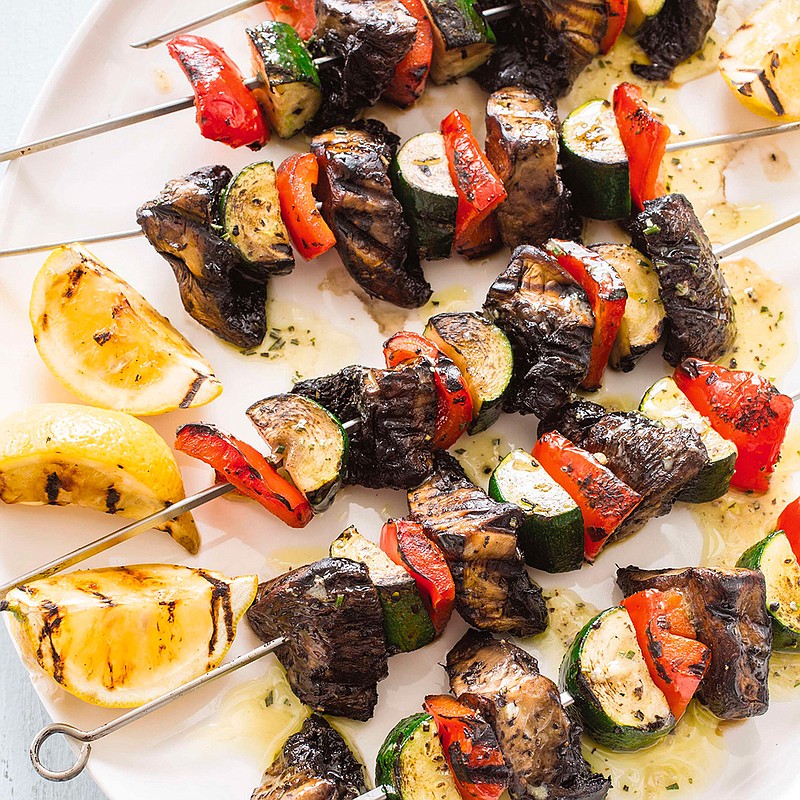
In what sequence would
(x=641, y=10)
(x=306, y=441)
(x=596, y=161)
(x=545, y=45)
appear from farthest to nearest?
(x=641, y=10), (x=545, y=45), (x=596, y=161), (x=306, y=441)

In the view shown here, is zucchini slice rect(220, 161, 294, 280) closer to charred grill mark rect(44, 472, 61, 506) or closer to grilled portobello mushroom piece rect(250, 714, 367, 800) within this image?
charred grill mark rect(44, 472, 61, 506)

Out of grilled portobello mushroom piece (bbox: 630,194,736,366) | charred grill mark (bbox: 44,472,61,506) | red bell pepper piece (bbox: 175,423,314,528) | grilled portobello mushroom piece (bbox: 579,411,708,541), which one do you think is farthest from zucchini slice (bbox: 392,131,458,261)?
charred grill mark (bbox: 44,472,61,506)

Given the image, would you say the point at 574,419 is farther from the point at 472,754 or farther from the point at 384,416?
the point at 472,754

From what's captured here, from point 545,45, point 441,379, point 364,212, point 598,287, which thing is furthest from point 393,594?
point 545,45

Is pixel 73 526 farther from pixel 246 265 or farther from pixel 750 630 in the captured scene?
pixel 750 630

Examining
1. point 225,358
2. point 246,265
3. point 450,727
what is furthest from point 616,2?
point 450,727

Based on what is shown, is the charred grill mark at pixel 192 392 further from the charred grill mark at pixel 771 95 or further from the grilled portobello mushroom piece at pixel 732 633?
the charred grill mark at pixel 771 95
